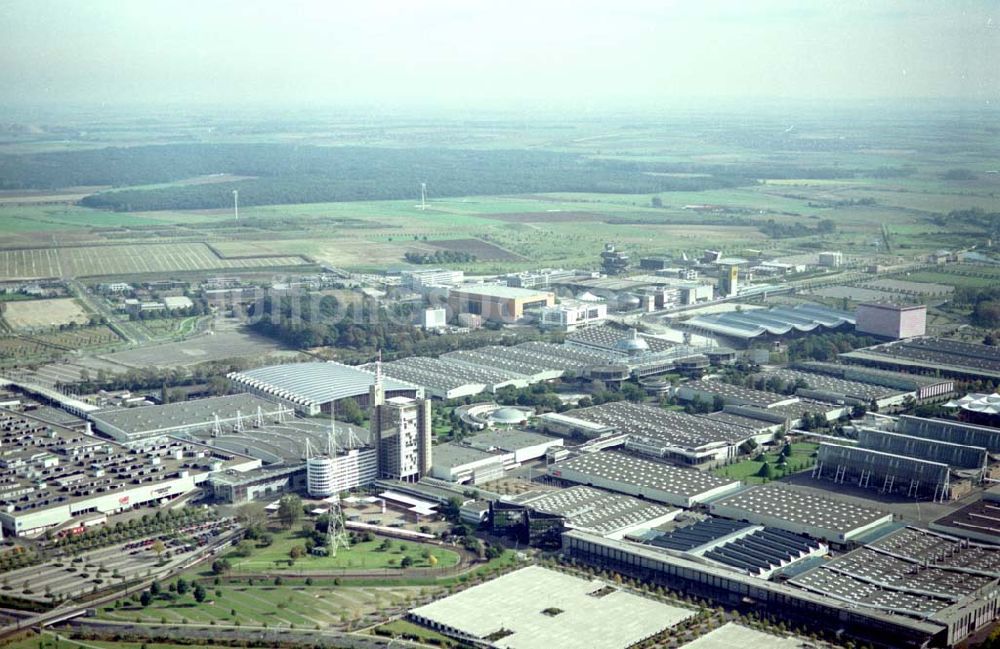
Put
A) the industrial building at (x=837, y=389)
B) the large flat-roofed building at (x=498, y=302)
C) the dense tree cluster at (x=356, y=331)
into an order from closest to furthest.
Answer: the industrial building at (x=837, y=389)
the dense tree cluster at (x=356, y=331)
the large flat-roofed building at (x=498, y=302)

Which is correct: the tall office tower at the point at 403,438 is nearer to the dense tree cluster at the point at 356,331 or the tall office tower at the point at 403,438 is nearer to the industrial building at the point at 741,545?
the industrial building at the point at 741,545

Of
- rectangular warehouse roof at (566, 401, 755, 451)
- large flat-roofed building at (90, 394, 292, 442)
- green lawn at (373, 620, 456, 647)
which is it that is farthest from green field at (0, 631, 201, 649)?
rectangular warehouse roof at (566, 401, 755, 451)

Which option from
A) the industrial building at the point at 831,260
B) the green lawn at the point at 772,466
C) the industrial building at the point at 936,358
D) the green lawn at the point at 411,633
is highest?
the industrial building at the point at 831,260

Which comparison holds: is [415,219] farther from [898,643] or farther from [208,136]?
[898,643]

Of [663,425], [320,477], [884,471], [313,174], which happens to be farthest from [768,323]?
[313,174]

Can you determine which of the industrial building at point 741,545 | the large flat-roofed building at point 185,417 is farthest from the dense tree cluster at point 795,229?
the industrial building at point 741,545

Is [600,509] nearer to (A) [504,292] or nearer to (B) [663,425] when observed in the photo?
(B) [663,425]

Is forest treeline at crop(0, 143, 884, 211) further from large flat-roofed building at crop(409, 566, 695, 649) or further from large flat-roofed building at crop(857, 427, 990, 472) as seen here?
large flat-roofed building at crop(409, 566, 695, 649)

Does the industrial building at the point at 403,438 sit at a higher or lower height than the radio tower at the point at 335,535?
higher
